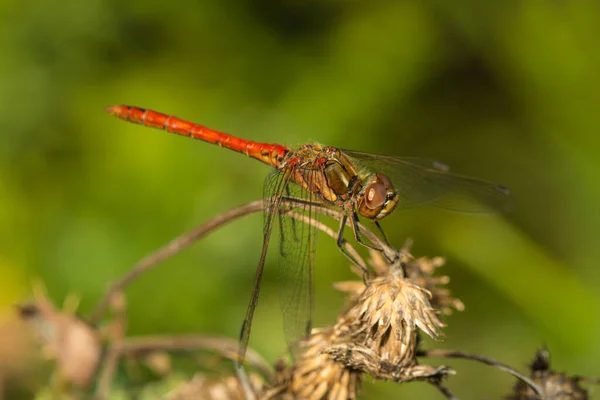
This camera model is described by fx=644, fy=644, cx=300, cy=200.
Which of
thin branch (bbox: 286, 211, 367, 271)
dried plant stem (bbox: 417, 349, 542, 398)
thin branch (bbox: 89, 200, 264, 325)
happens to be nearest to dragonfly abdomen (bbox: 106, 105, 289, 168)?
thin branch (bbox: 286, 211, 367, 271)

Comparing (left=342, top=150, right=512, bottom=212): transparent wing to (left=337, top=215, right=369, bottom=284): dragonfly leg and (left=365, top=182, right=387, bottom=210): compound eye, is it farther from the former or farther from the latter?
(left=337, top=215, right=369, bottom=284): dragonfly leg

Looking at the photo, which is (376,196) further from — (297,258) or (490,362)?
(490,362)

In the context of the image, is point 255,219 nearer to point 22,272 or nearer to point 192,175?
point 192,175

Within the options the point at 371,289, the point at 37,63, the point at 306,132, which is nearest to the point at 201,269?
the point at 306,132

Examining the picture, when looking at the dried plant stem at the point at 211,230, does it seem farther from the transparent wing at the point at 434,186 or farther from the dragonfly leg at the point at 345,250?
the transparent wing at the point at 434,186

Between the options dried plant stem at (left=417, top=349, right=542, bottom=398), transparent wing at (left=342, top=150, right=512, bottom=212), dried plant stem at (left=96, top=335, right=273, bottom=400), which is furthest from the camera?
transparent wing at (left=342, top=150, right=512, bottom=212)

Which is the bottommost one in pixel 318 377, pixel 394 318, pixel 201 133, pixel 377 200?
pixel 318 377

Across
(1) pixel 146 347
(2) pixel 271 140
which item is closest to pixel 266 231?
(1) pixel 146 347
